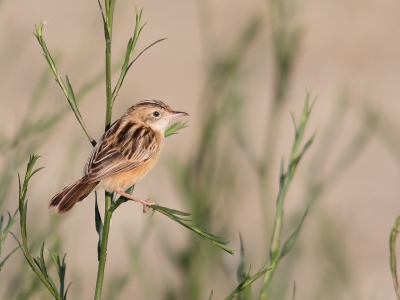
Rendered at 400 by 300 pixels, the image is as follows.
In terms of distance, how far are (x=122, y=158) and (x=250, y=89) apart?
601 cm

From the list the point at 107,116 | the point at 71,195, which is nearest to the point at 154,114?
the point at 71,195

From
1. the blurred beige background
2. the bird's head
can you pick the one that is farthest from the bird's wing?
the blurred beige background

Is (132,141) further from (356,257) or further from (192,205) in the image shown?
(356,257)

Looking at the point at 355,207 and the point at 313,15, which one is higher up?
the point at 313,15

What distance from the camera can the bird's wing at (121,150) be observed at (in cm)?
494

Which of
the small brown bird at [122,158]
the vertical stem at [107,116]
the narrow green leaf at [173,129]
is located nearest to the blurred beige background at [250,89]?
the small brown bird at [122,158]

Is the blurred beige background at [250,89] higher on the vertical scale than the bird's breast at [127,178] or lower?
lower

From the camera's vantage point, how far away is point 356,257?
1162cm

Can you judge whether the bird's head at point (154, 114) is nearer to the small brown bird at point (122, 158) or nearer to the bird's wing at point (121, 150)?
the small brown bird at point (122, 158)

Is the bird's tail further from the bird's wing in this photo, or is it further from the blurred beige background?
the blurred beige background

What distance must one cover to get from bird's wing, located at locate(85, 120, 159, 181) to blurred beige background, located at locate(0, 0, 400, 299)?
4886 mm

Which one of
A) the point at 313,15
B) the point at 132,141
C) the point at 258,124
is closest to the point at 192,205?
the point at 132,141

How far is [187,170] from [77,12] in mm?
12730

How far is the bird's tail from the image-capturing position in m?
4.32
